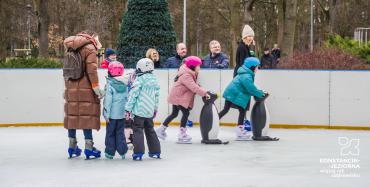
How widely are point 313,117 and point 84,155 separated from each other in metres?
6.05

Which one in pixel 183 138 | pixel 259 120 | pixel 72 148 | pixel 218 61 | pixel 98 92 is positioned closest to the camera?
pixel 98 92

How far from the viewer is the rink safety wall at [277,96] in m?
15.8

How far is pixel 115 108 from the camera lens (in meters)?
10.8

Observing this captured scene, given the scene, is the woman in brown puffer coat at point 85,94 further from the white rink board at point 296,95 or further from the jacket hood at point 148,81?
the white rink board at point 296,95

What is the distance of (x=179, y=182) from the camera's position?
8758 mm

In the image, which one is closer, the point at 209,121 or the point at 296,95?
the point at 209,121

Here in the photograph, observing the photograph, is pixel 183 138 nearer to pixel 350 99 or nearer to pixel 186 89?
pixel 186 89

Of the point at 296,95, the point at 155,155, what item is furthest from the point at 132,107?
the point at 296,95

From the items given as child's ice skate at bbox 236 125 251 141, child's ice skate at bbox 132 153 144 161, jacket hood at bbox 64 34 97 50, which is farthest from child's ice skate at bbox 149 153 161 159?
child's ice skate at bbox 236 125 251 141

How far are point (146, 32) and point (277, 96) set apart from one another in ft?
13.6

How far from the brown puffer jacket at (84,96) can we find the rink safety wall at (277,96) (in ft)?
18.8

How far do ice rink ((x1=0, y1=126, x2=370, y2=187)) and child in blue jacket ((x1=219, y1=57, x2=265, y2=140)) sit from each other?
47cm

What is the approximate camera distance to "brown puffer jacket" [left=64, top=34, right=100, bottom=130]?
10805mm

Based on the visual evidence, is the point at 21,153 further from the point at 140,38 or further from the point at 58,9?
the point at 58,9
